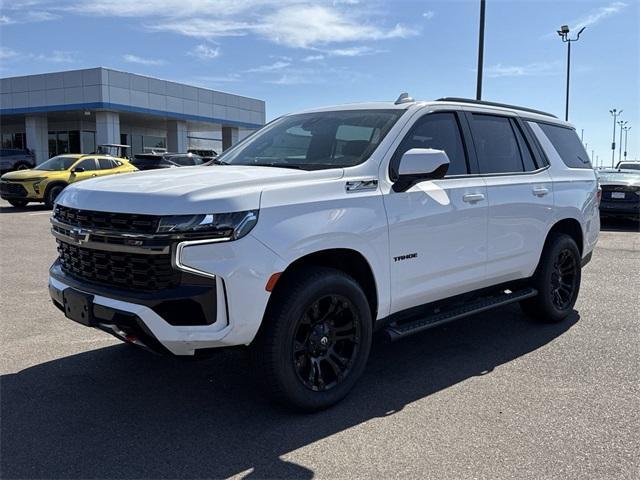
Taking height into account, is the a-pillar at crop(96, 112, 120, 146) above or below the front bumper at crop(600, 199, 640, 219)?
above

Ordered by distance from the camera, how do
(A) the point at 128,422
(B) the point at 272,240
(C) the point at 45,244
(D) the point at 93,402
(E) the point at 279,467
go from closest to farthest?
(E) the point at 279,467 → (B) the point at 272,240 → (A) the point at 128,422 → (D) the point at 93,402 → (C) the point at 45,244

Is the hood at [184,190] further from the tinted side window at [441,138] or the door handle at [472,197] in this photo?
the door handle at [472,197]

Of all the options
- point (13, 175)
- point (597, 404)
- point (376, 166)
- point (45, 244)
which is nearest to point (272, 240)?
point (376, 166)

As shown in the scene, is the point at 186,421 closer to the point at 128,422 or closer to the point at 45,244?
the point at 128,422

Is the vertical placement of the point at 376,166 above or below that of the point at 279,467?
above

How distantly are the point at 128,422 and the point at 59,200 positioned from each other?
152 centimetres

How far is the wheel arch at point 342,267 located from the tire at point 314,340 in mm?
40

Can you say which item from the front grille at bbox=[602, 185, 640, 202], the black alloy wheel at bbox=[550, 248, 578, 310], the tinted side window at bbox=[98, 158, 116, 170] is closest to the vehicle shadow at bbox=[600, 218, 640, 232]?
the front grille at bbox=[602, 185, 640, 202]

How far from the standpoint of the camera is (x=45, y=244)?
10.5m

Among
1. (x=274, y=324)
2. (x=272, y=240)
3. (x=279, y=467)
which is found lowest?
(x=279, y=467)

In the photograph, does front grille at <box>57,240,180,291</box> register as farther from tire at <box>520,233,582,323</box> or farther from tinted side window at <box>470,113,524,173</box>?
tire at <box>520,233,582,323</box>

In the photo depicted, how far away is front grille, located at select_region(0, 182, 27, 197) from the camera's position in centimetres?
1733

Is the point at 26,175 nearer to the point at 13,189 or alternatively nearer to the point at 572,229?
the point at 13,189

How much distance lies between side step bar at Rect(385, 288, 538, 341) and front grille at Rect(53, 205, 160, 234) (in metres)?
1.77
